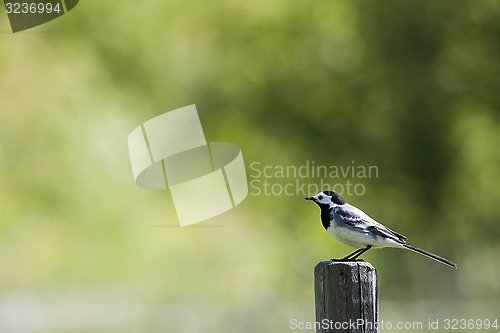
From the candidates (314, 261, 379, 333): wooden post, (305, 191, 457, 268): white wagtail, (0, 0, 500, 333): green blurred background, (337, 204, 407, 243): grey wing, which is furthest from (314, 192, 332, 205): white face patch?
(0, 0, 500, 333): green blurred background

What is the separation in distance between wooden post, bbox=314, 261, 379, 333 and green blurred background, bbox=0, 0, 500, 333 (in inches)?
269

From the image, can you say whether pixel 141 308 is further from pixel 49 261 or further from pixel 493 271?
pixel 493 271

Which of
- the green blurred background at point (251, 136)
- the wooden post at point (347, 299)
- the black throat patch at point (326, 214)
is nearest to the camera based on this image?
the wooden post at point (347, 299)

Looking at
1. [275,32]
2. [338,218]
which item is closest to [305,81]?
[275,32]

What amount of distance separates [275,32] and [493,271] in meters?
4.89

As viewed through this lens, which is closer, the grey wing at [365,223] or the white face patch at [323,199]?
the grey wing at [365,223]

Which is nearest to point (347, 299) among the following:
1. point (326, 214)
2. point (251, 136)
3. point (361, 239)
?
point (361, 239)

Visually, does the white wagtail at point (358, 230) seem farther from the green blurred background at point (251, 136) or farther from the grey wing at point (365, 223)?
the green blurred background at point (251, 136)

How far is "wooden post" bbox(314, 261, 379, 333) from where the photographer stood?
321 cm

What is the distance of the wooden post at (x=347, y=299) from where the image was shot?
3.21m

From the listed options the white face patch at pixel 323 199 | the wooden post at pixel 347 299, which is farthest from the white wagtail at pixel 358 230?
the wooden post at pixel 347 299

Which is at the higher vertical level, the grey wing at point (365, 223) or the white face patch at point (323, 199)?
the white face patch at point (323, 199)

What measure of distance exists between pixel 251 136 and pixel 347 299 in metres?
9.76

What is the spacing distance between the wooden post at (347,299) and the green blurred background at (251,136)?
6822 mm
